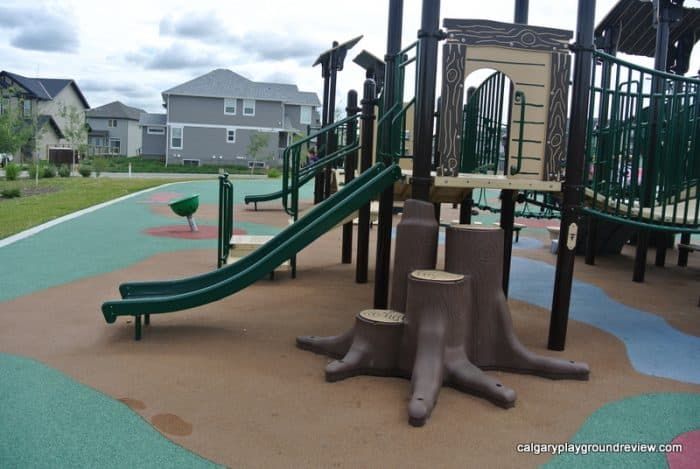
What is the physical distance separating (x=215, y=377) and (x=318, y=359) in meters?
0.84

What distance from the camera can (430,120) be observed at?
16.0ft

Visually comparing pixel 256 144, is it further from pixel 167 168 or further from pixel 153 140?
pixel 153 140

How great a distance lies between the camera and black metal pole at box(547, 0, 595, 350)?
197 inches

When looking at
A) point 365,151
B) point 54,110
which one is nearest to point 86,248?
point 365,151

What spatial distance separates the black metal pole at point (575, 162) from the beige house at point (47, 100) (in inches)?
2083

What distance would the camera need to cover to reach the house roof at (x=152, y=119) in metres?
57.6

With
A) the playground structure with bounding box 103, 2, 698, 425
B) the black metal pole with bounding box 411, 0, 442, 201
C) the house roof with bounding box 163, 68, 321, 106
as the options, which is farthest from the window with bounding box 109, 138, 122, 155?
the black metal pole with bounding box 411, 0, 442, 201

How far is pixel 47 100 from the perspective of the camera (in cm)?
5784

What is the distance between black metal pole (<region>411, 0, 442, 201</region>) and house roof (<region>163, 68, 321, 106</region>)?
159ft

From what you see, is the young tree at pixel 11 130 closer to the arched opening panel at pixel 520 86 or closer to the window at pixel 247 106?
the window at pixel 247 106

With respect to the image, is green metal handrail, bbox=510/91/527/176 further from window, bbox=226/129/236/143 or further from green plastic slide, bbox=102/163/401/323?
window, bbox=226/129/236/143

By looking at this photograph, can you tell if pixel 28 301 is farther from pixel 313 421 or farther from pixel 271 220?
pixel 271 220

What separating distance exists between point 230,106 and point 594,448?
166 feet

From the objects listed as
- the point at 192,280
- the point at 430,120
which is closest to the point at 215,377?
the point at 192,280
